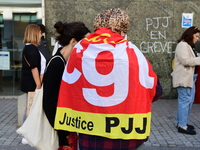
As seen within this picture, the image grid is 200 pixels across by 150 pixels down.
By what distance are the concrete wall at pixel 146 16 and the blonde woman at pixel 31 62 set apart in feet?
12.6

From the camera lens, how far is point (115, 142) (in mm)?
1986

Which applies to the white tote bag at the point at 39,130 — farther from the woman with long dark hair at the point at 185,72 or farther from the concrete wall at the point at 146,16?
the concrete wall at the point at 146,16

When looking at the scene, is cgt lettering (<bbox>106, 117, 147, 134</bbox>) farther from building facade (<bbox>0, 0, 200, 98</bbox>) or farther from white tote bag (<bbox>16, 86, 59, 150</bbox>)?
building facade (<bbox>0, 0, 200, 98</bbox>)

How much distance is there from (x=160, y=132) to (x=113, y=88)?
365 cm

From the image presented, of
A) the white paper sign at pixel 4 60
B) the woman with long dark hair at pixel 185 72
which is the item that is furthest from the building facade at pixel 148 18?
the woman with long dark hair at pixel 185 72

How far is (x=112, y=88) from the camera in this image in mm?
1930

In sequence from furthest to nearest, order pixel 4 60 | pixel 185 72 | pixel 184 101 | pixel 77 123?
pixel 4 60 → pixel 184 101 → pixel 185 72 → pixel 77 123

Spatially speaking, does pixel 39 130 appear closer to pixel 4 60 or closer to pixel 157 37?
pixel 157 37

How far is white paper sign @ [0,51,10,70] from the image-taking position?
8508mm

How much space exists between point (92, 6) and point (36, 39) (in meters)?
4.08

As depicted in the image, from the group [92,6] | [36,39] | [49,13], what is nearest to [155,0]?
[92,6]

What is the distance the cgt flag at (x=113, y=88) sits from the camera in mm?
1922

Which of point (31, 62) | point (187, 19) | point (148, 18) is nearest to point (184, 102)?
point (31, 62)

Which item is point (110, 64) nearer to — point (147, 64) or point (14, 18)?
point (147, 64)
